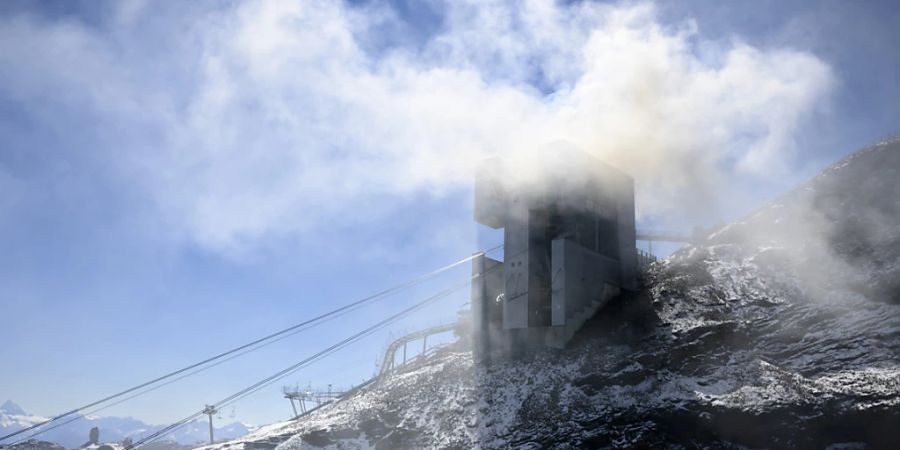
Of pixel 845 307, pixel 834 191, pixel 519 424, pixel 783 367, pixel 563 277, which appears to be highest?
pixel 834 191

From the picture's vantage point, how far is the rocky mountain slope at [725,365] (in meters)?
17.0

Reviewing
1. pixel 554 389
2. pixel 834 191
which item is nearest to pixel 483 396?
pixel 554 389

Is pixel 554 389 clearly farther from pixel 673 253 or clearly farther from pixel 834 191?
pixel 834 191

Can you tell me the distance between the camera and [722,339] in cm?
2180

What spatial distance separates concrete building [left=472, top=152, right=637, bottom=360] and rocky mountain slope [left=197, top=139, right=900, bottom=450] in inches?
51.3

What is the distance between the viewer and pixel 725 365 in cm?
1991

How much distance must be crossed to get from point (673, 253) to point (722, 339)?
1088 cm

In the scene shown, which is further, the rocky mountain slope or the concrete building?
the concrete building

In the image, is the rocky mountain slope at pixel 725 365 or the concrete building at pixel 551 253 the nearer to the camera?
the rocky mountain slope at pixel 725 365

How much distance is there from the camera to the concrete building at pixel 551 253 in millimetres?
27547

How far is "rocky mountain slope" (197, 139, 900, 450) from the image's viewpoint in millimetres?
16953

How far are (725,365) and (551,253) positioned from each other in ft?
34.1

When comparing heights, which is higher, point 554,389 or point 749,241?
point 749,241

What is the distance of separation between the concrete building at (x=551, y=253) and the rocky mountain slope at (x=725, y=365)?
1304 millimetres
